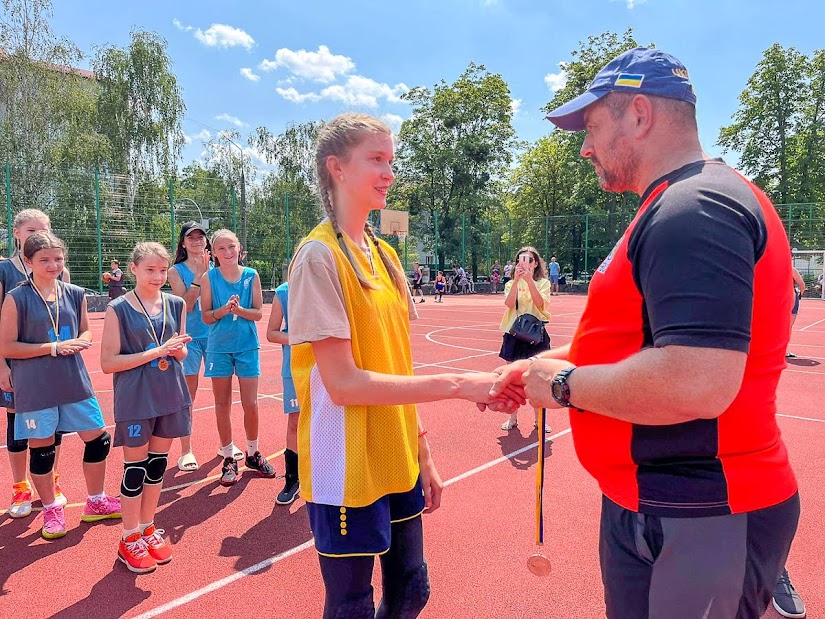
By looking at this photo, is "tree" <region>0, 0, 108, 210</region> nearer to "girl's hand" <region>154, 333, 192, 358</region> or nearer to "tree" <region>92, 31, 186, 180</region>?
"tree" <region>92, 31, 186, 180</region>

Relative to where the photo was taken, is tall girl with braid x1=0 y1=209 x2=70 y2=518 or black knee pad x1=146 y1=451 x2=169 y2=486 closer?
black knee pad x1=146 y1=451 x2=169 y2=486

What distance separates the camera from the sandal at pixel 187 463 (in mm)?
5270

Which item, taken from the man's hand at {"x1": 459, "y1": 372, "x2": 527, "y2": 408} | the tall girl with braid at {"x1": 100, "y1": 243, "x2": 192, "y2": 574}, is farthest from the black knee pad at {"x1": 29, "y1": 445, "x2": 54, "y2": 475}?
the man's hand at {"x1": 459, "y1": 372, "x2": 527, "y2": 408}

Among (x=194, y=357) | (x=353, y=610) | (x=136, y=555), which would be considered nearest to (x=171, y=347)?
(x=136, y=555)

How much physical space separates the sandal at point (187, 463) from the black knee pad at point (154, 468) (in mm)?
1669

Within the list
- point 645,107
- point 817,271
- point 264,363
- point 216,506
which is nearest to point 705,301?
point 645,107

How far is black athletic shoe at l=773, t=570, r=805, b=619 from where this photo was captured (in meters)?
2.99

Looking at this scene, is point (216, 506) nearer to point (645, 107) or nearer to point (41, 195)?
point (645, 107)

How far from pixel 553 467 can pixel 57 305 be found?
14.5ft

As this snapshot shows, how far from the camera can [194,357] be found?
5.62m

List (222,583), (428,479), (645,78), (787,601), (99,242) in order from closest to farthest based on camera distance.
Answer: (645,78), (428,479), (787,601), (222,583), (99,242)

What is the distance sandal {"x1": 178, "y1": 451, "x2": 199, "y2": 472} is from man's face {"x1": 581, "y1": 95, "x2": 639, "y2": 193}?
4799 mm

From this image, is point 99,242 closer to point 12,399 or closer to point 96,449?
point 12,399

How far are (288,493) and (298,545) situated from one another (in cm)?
75
